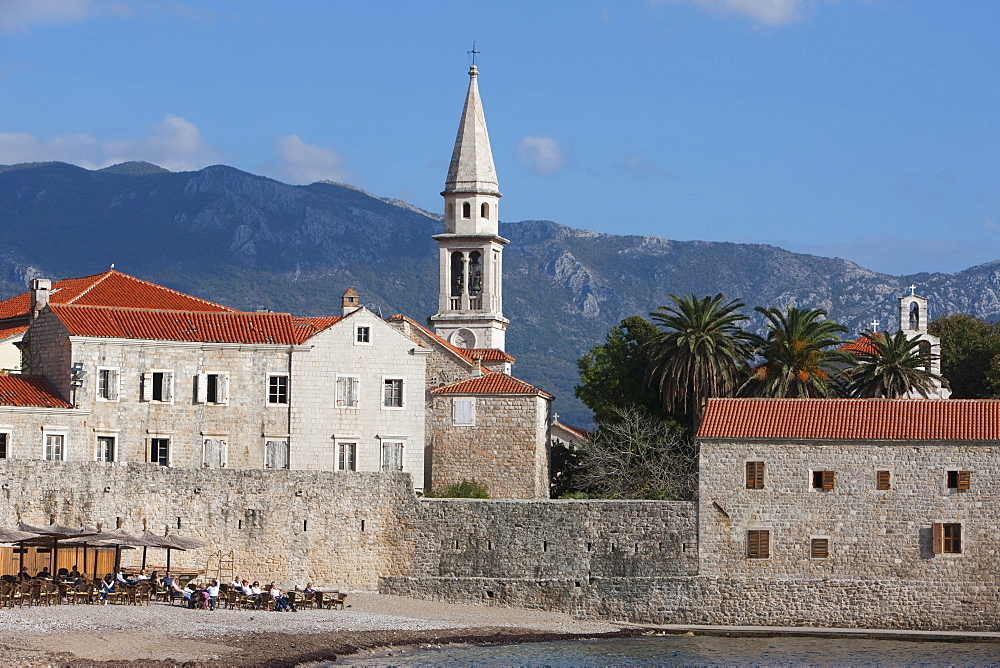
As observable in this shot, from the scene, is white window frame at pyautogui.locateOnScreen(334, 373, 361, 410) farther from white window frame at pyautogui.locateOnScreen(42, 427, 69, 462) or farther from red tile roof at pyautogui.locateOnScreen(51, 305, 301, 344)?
white window frame at pyautogui.locateOnScreen(42, 427, 69, 462)

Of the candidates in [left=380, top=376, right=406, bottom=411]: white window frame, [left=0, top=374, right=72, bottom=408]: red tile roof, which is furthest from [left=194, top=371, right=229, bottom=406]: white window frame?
[left=380, top=376, right=406, bottom=411]: white window frame

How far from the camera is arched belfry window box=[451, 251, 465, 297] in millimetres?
85381

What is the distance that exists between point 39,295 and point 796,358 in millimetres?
30163

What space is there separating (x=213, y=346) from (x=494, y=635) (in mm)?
16992

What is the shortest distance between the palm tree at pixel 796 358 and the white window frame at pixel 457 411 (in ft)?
34.9

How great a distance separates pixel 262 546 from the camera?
56938mm

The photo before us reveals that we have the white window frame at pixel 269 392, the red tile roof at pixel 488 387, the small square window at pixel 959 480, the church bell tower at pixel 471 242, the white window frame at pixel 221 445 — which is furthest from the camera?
the church bell tower at pixel 471 242

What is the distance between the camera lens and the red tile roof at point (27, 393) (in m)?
58.2

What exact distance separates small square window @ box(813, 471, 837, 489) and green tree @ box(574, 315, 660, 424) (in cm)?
1193

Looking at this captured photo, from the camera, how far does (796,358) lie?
211 feet

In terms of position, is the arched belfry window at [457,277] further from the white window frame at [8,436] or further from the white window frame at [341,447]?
the white window frame at [8,436]

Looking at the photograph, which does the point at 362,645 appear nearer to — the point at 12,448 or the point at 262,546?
the point at 262,546

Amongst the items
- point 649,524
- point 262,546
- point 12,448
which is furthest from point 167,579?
point 649,524

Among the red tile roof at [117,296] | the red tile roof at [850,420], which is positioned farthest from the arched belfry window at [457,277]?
the red tile roof at [850,420]
